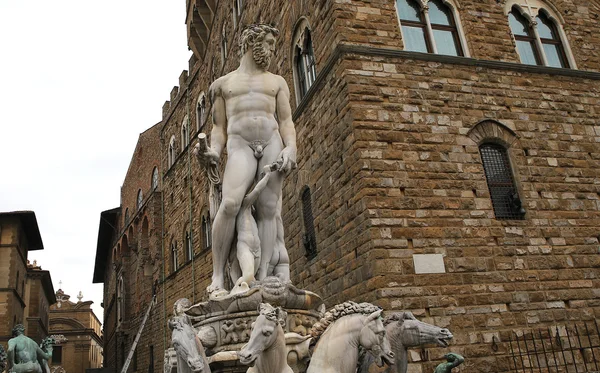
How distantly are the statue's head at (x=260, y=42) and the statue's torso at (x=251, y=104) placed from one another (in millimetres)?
150

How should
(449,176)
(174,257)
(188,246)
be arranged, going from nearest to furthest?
(449,176), (188,246), (174,257)

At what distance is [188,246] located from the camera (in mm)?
21406

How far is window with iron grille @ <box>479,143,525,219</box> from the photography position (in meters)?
8.72

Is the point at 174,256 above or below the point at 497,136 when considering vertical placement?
above

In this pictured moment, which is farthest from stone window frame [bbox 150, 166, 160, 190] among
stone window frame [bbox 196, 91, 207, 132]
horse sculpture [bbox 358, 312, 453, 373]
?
horse sculpture [bbox 358, 312, 453, 373]

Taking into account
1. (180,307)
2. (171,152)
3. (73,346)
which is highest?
(171,152)

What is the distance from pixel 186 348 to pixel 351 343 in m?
1.05

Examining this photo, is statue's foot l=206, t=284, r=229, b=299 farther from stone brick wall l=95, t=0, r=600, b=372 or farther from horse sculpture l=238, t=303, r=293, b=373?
stone brick wall l=95, t=0, r=600, b=372

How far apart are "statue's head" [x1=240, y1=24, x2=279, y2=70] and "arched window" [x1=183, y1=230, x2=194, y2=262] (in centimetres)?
1597

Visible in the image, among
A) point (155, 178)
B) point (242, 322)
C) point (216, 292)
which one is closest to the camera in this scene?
point (242, 322)

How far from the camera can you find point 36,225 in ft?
97.3

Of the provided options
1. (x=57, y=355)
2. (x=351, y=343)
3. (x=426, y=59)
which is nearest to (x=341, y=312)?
(x=351, y=343)

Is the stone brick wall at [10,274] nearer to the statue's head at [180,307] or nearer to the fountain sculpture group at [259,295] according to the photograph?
the fountain sculpture group at [259,295]

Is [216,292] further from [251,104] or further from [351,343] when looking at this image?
[251,104]
